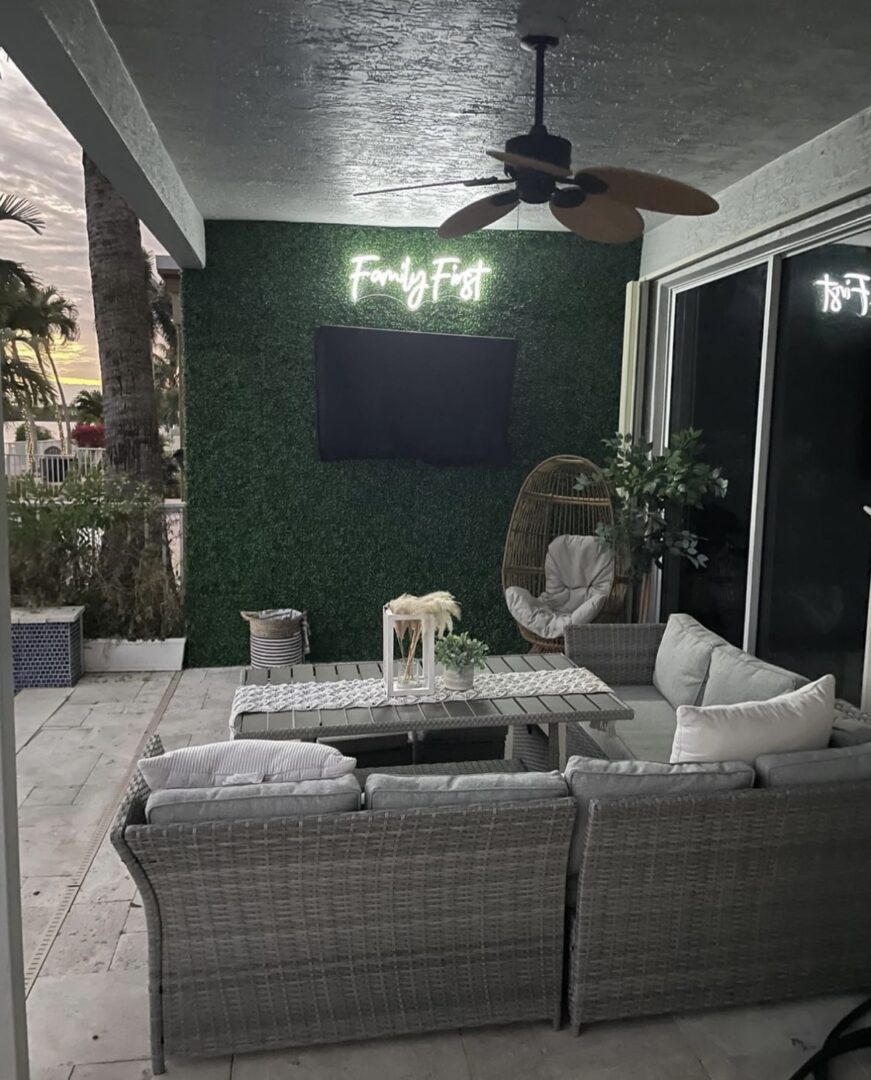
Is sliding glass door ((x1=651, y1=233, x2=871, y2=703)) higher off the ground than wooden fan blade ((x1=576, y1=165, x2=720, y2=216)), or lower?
lower

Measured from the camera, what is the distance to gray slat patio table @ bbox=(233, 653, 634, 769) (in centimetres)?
325

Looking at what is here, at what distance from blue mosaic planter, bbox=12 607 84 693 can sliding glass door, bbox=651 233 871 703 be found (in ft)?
12.4

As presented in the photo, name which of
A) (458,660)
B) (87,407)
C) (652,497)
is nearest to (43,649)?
(458,660)

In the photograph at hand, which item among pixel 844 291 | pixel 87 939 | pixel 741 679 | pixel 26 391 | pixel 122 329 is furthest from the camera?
pixel 26 391

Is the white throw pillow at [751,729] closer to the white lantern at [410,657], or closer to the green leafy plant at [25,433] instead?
the white lantern at [410,657]

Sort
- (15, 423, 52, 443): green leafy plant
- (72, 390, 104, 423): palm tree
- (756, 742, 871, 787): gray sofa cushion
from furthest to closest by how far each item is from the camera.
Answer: (72, 390, 104, 423): palm tree
(15, 423, 52, 443): green leafy plant
(756, 742, 871, 787): gray sofa cushion

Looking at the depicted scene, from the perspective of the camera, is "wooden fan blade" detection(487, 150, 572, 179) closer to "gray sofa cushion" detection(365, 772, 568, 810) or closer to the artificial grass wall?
"gray sofa cushion" detection(365, 772, 568, 810)

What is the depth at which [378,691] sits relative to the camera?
3.64 metres

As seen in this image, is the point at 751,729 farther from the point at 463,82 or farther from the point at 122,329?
the point at 122,329

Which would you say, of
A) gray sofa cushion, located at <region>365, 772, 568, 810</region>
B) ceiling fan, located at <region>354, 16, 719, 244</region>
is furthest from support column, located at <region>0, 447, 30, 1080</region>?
ceiling fan, located at <region>354, 16, 719, 244</region>

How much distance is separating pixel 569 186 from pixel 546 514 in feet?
9.36

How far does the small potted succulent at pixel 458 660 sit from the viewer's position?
143 inches

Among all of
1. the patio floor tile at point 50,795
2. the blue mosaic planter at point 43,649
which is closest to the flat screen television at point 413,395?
the blue mosaic planter at point 43,649

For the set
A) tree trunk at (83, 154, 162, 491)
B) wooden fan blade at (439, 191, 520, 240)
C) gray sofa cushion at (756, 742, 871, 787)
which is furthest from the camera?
tree trunk at (83, 154, 162, 491)
